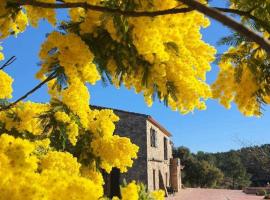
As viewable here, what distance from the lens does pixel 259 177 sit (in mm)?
94562

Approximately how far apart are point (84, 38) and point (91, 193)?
145 cm

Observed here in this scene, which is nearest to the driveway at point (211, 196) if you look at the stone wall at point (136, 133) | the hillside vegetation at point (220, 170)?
the stone wall at point (136, 133)

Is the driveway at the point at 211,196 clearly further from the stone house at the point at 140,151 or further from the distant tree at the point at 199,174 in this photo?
the distant tree at the point at 199,174

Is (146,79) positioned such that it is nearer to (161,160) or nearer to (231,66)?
(231,66)

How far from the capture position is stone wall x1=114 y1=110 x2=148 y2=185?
34.6 meters

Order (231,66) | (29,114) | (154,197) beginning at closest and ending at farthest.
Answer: (231,66), (154,197), (29,114)

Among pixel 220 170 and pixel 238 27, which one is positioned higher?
pixel 220 170

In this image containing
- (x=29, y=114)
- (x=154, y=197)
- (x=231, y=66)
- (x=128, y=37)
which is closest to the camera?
(x=128, y=37)

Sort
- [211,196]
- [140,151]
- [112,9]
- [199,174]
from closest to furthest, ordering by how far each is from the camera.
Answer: [112,9], [140,151], [211,196], [199,174]

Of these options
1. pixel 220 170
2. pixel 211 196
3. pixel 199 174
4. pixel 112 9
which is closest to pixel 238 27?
pixel 112 9

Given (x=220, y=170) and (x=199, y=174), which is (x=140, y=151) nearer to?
(x=199, y=174)

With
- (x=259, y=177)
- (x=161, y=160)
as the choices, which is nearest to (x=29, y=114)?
(x=161, y=160)

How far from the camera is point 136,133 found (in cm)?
3541

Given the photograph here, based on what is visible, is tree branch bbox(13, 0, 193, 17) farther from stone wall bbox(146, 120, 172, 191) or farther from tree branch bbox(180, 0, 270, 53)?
stone wall bbox(146, 120, 172, 191)
